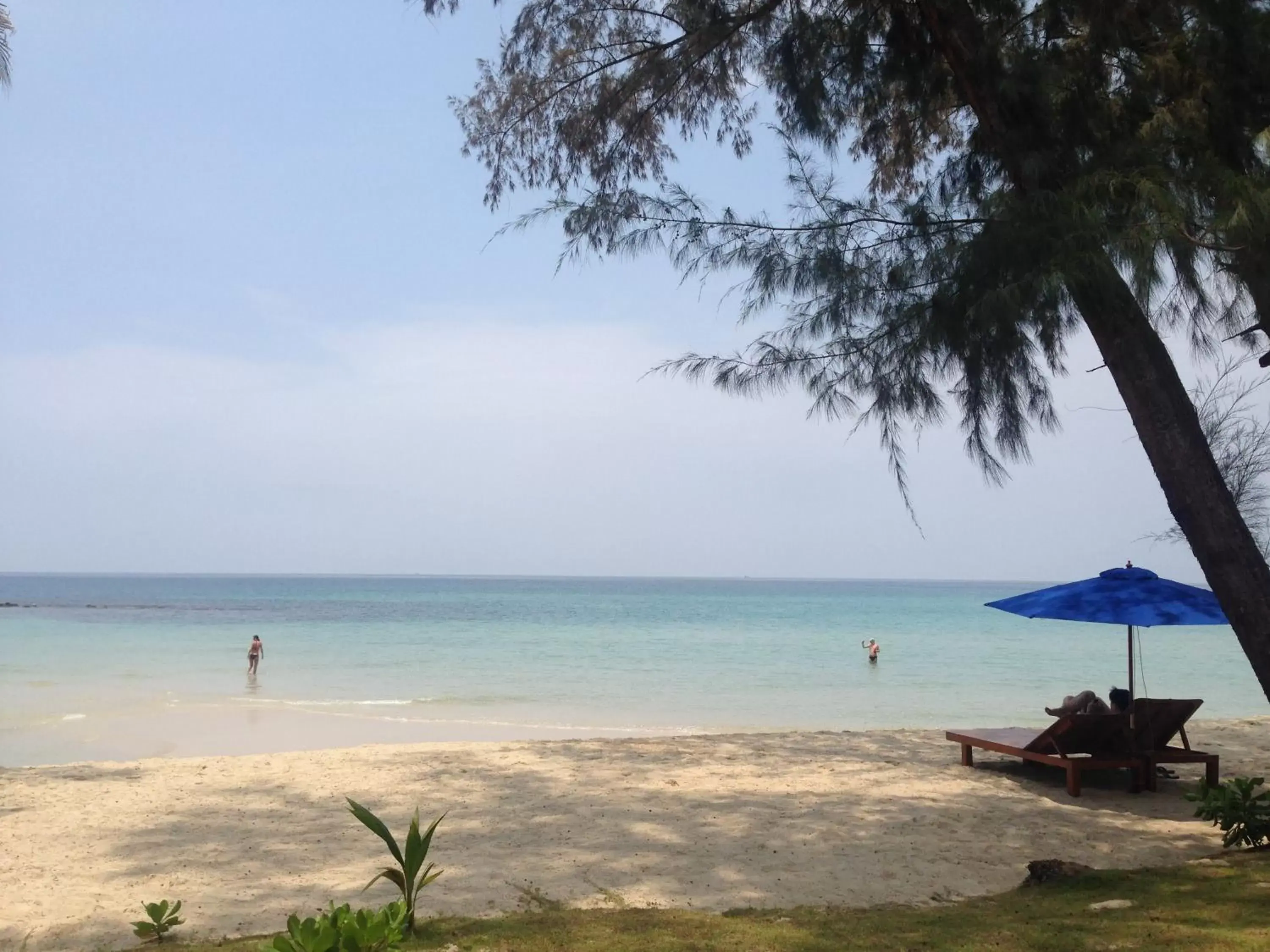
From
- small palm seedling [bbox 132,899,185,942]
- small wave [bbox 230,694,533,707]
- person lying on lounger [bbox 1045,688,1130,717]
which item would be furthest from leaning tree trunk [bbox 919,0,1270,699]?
small wave [bbox 230,694,533,707]

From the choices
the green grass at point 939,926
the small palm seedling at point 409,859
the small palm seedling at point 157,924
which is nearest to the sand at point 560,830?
the small palm seedling at point 157,924

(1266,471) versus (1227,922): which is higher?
(1266,471)

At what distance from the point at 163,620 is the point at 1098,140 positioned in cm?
4718

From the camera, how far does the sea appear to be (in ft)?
43.8

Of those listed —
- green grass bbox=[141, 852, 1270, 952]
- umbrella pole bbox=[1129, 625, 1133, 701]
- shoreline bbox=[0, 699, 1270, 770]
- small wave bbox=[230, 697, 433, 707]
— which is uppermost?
umbrella pole bbox=[1129, 625, 1133, 701]

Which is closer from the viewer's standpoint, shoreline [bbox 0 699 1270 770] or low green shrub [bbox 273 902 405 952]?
low green shrub [bbox 273 902 405 952]

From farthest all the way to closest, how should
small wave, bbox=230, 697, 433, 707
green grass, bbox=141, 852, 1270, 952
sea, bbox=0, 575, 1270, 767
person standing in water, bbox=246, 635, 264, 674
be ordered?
person standing in water, bbox=246, 635, 264, 674
small wave, bbox=230, 697, 433, 707
sea, bbox=0, 575, 1270, 767
green grass, bbox=141, 852, 1270, 952

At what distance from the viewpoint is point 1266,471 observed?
519 centimetres

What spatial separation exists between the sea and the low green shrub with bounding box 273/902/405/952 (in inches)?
356

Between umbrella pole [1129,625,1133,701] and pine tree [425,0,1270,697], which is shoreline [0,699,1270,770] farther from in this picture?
pine tree [425,0,1270,697]

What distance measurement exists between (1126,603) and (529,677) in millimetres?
14758

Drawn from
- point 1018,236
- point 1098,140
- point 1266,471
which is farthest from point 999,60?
point 1266,471

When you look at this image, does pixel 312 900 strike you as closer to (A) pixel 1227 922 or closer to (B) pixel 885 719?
(A) pixel 1227 922

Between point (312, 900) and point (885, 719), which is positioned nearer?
point (312, 900)
